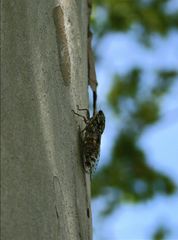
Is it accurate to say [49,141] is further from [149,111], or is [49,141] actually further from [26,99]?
[149,111]

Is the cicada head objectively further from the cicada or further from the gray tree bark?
the gray tree bark

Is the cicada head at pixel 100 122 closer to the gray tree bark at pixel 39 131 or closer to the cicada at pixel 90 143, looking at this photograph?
the cicada at pixel 90 143

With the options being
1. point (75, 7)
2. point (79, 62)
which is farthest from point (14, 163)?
point (75, 7)

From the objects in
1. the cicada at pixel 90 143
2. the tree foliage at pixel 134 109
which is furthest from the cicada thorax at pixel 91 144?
the tree foliage at pixel 134 109

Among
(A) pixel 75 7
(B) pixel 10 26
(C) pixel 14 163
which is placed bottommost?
(C) pixel 14 163

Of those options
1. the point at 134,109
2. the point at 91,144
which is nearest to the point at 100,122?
the point at 91,144

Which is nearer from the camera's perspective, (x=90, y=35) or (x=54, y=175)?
(x=54, y=175)

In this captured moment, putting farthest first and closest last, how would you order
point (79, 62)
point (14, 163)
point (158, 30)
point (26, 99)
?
1. point (158, 30)
2. point (79, 62)
3. point (26, 99)
4. point (14, 163)

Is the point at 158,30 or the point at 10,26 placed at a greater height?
the point at 158,30
